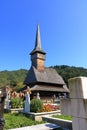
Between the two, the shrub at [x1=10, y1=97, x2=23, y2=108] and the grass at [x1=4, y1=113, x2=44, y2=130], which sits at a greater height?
the shrub at [x1=10, y1=97, x2=23, y2=108]

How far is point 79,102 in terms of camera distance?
266 cm

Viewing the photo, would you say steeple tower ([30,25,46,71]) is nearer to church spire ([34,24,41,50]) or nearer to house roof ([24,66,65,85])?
church spire ([34,24,41,50])

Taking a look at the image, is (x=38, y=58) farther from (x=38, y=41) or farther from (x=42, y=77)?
(x=38, y=41)

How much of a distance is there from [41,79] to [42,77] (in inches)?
45.1

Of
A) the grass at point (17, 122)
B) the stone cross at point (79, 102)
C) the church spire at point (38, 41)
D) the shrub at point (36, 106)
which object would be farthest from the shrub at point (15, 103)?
the church spire at point (38, 41)

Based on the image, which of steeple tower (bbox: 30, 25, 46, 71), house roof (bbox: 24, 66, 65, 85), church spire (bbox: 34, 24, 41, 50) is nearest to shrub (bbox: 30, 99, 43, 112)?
house roof (bbox: 24, 66, 65, 85)

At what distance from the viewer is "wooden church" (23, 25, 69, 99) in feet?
126

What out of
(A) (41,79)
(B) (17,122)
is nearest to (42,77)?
(A) (41,79)

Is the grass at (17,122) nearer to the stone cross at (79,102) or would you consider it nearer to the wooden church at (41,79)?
the stone cross at (79,102)

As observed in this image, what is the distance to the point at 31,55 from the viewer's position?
1775 inches

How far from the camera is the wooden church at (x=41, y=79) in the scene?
38500 millimetres

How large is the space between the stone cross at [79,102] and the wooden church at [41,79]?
33.7m

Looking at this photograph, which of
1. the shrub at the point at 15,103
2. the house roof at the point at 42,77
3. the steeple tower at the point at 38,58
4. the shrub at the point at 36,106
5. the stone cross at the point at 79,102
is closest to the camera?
the stone cross at the point at 79,102

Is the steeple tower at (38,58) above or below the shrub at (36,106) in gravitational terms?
above
